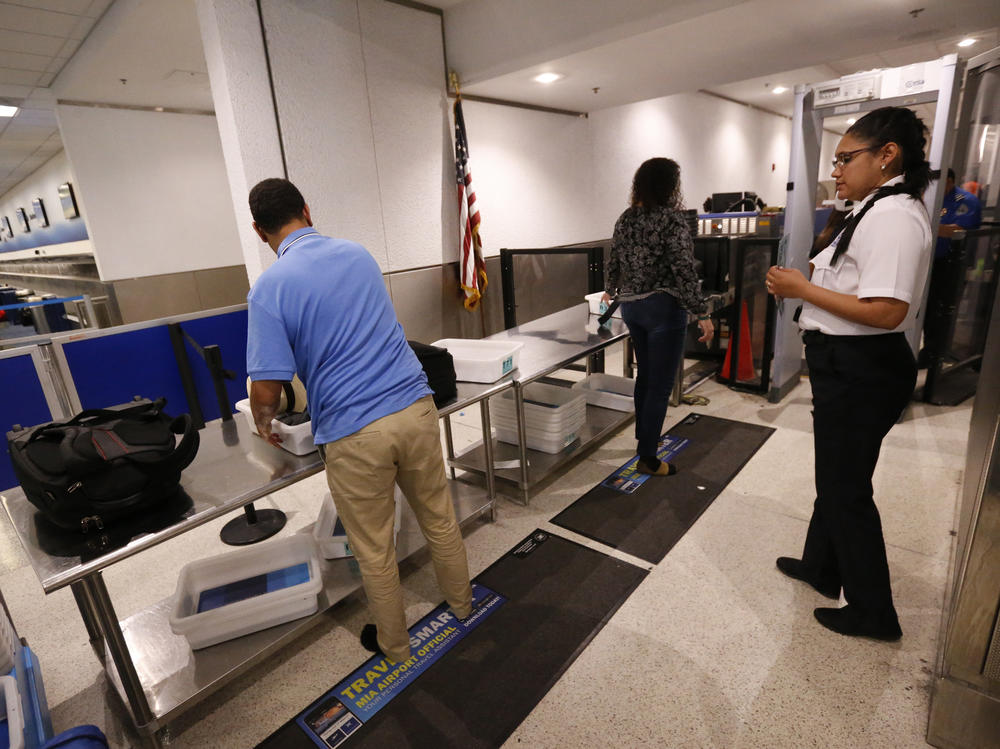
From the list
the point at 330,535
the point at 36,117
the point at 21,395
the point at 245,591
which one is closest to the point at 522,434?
the point at 330,535

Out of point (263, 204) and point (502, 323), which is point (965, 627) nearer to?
point (263, 204)

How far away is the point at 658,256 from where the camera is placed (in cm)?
245

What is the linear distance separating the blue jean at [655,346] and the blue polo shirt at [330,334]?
4.57 ft

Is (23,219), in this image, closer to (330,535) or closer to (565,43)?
(565,43)

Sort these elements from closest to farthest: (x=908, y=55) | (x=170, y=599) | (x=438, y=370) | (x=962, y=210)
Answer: (x=170, y=599), (x=438, y=370), (x=962, y=210), (x=908, y=55)

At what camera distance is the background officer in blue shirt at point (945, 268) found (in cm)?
335

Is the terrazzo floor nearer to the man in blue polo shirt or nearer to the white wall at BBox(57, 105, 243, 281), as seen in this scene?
the man in blue polo shirt

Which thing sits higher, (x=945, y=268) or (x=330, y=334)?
(x=330, y=334)

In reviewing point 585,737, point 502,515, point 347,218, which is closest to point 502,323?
point 347,218

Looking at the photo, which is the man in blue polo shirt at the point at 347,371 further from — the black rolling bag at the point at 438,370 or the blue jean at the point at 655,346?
the blue jean at the point at 655,346

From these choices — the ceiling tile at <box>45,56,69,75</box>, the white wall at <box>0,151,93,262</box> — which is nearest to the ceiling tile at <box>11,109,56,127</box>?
the white wall at <box>0,151,93,262</box>

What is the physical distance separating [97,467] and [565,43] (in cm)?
340

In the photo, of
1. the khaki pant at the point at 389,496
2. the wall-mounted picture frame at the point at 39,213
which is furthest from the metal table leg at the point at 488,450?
the wall-mounted picture frame at the point at 39,213

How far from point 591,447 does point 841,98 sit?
Result: 2.62 metres
